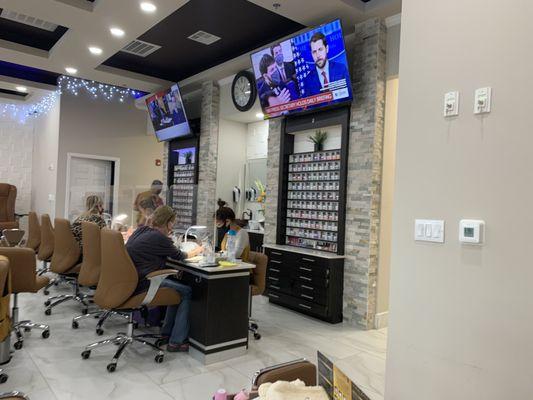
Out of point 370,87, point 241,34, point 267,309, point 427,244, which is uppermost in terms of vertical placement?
point 241,34

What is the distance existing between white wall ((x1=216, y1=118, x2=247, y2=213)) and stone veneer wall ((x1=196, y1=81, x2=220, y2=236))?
10 cm

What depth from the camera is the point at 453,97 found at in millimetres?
1987

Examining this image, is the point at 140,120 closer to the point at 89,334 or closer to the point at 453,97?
the point at 89,334

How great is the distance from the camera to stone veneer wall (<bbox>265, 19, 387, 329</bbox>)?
4.46m

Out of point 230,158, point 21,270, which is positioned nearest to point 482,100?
point 21,270

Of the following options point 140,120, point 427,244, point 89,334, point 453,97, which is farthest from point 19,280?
point 140,120

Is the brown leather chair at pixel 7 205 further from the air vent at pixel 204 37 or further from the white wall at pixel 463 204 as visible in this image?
the white wall at pixel 463 204

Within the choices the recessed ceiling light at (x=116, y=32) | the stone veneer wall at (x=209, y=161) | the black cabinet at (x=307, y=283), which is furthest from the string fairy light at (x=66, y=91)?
the black cabinet at (x=307, y=283)

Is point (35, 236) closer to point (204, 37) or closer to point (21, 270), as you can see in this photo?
point (21, 270)

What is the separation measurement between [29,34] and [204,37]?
2838 millimetres

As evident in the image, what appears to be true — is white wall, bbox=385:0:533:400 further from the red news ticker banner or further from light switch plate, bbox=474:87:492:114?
the red news ticker banner

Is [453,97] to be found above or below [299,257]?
above

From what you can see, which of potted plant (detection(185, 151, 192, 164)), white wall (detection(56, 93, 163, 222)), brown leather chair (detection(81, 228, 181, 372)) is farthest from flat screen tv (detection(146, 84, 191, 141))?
brown leather chair (detection(81, 228, 181, 372))

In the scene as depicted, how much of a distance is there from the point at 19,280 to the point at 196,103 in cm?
520
